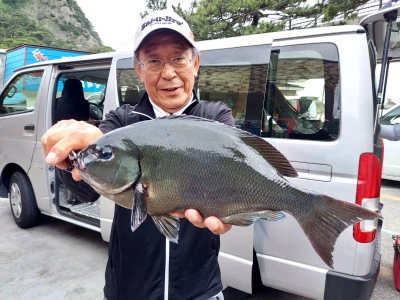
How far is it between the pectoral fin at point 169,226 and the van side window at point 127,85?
242cm

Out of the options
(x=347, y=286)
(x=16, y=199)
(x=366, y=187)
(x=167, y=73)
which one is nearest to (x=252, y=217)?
(x=167, y=73)

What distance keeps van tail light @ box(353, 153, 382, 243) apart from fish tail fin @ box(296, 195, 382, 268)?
1.23 meters

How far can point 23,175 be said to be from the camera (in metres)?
4.70

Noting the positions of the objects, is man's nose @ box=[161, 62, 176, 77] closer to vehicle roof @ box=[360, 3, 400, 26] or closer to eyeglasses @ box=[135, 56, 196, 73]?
eyeglasses @ box=[135, 56, 196, 73]

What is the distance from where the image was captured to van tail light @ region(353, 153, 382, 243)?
219cm

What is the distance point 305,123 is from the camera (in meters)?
2.52

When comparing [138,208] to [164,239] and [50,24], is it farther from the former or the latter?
[50,24]

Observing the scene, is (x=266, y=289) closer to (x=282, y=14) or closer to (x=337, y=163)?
(x=337, y=163)

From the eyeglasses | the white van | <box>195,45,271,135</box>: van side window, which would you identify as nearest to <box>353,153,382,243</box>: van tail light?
the white van

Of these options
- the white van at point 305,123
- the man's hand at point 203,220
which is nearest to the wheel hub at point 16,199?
the white van at point 305,123

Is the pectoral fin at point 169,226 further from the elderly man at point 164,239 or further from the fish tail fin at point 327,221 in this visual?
the fish tail fin at point 327,221

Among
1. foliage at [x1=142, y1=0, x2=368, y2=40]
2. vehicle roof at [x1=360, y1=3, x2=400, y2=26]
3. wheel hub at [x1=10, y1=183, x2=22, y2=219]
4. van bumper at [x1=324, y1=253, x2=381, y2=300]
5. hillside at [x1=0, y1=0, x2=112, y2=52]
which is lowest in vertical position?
wheel hub at [x1=10, y1=183, x2=22, y2=219]

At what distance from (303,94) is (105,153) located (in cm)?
→ 187

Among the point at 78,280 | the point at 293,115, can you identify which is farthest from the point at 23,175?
the point at 293,115
